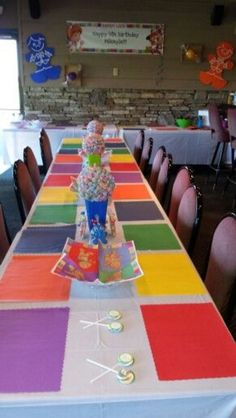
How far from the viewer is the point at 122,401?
813 mm

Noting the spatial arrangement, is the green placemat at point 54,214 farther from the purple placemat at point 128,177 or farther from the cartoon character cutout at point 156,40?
the cartoon character cutout at point 156,40

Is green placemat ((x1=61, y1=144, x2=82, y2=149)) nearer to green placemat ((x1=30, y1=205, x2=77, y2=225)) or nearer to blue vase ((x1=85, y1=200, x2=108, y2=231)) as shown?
green placemat ((x1=30, y1=205, x2=77, y2=225))

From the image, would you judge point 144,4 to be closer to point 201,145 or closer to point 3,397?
point 201,145

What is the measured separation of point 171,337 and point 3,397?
457 millimetres

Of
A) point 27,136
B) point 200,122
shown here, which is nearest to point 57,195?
point 27,136

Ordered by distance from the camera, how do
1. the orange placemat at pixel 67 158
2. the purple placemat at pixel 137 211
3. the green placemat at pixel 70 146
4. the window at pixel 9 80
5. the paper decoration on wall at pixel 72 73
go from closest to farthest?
the purple placemat at pixel 137 211
the orange placemat at pixel 67 158
the green placemat at pixel 70 146
the paper decoration on wall at pixel 72 73
the window at pixel 9 80

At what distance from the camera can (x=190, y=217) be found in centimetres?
185

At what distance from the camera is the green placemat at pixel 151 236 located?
155 centimetres

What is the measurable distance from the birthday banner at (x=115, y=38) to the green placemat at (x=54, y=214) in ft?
15.1

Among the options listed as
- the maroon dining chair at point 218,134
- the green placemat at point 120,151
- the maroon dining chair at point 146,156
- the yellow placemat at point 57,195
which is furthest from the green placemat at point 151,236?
the maroon dining chair at point 218,134

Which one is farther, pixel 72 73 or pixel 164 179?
pixel 72 73

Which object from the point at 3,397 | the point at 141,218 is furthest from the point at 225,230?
the point at 3,397

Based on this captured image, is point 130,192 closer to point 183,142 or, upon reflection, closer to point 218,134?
point 218,134

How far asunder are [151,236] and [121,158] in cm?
171
